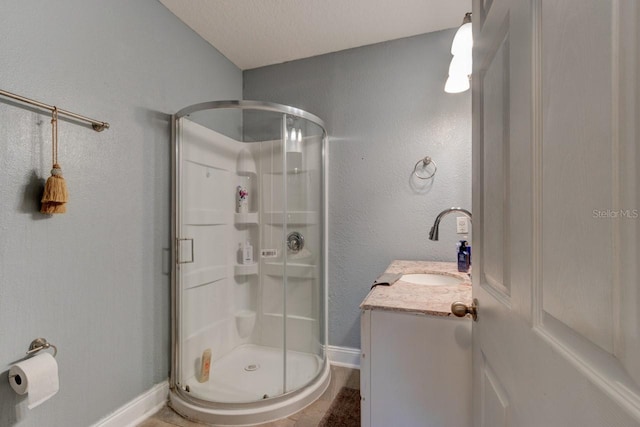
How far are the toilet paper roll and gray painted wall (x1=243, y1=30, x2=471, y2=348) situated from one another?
1.62 meters

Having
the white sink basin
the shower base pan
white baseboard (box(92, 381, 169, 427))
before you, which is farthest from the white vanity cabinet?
white baseboard (box(92, 381, 169, 427))

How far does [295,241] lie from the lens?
211 centimetres

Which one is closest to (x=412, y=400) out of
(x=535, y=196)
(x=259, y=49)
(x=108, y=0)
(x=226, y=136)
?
(x=535, y=196)

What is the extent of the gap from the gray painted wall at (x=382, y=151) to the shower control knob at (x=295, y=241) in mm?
282

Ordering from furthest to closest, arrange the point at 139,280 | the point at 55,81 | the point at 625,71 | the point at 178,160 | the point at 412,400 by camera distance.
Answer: the point at 178,160 → the point at 139,280 → the point at 55,81 → the point at 412,400 → the point at 625,71

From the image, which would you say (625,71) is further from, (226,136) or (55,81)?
(226,136)

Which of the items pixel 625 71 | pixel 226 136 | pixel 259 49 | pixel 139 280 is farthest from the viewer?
pixel 259 49

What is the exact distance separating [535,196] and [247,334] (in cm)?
216

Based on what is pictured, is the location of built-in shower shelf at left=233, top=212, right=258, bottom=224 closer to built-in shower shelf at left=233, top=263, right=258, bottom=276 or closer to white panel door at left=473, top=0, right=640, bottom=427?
built-in shower shelf at left=233, top=263, right=258, bottom=276

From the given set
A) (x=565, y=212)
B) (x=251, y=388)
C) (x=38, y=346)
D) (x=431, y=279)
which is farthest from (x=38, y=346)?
(x=431, y=279)

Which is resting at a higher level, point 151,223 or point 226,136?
point 226,136

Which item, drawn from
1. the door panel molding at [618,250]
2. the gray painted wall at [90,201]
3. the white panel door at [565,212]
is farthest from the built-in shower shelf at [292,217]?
the door panel molding at [618,250]

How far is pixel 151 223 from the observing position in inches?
66.5

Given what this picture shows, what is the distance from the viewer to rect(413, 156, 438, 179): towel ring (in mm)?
2049
